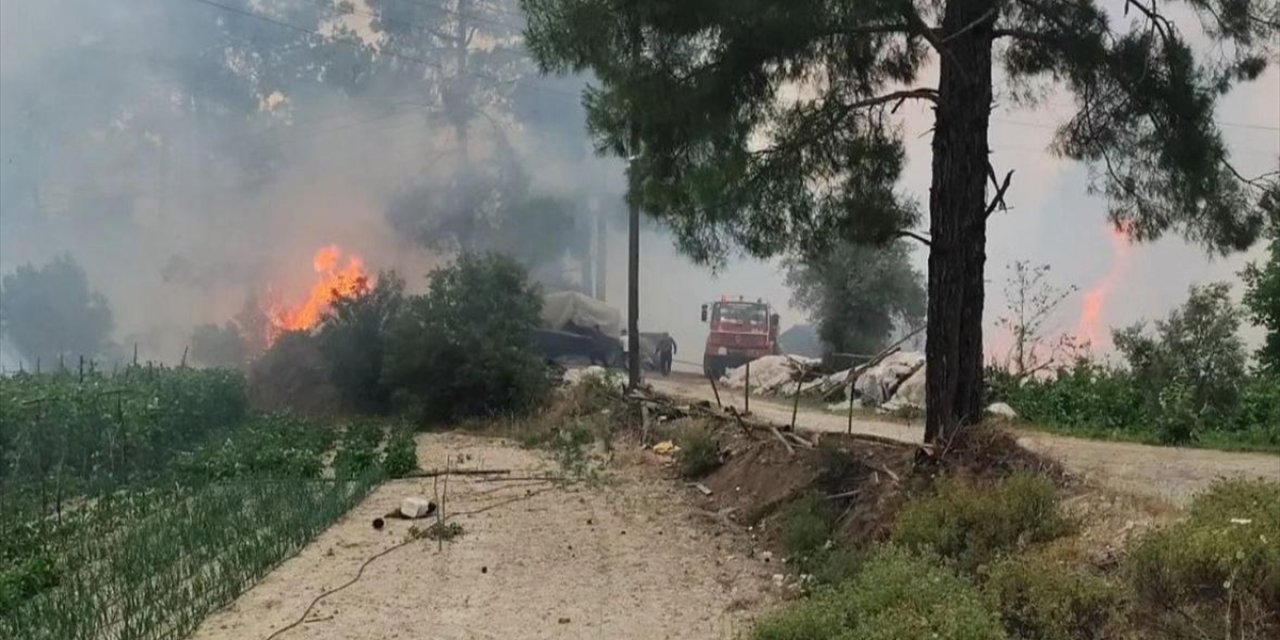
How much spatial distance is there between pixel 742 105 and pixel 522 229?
88.1 feet

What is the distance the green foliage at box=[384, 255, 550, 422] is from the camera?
19797 mm

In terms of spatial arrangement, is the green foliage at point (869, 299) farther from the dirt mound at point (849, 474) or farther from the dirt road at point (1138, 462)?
the dirt mound at point (849, 474)

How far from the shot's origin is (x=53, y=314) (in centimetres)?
2964

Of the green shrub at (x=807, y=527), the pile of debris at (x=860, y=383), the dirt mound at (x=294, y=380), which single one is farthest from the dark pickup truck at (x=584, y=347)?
the green shrub at (x=807, y=527)

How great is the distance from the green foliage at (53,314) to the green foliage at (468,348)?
14552 mm

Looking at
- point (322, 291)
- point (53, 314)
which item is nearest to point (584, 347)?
point (322, 291)

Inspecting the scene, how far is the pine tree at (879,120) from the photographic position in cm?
786

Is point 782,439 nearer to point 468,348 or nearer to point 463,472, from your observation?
point 463,472

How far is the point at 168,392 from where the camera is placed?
14977mm

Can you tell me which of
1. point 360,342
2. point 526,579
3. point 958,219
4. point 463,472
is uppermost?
point 958,219

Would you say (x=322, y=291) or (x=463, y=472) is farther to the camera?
(x=322, y=291)

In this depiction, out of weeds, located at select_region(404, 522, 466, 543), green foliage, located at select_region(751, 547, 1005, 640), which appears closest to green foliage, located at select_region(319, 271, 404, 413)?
weeds, located at select_region(404, 522, 466, 543)

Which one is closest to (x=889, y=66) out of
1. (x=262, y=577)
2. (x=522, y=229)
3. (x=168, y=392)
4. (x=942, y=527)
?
(x=942, y=527)

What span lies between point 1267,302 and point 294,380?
20.2 metres
